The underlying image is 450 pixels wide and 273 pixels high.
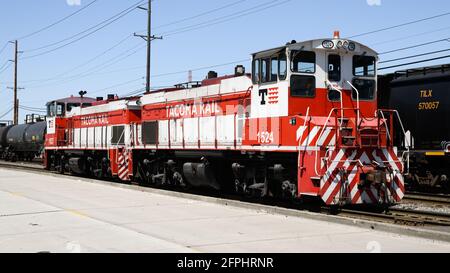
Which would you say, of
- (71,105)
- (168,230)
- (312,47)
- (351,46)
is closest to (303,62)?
(312,47)

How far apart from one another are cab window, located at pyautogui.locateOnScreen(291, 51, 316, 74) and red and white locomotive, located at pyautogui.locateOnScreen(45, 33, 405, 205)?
0.08 feet

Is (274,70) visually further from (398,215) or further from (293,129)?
(398,215)

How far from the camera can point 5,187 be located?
61.2ft

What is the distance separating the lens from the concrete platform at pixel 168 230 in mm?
8156

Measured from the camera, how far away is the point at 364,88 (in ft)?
44.3

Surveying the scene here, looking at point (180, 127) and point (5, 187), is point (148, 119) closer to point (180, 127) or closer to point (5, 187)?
point (180, 127)

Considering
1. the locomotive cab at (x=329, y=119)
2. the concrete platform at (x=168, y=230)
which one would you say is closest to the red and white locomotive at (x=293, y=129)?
the locomotive cab at (x=329, y=119)

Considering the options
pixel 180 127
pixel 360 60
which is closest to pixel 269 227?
pixel 360 60

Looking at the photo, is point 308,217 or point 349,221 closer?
point 349,221

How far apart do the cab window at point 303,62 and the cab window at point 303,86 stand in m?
0.17

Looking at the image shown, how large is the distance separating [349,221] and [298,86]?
12.7 ft

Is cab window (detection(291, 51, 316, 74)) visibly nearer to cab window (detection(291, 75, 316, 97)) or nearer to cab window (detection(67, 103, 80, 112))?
cab window (detection(291, 75, 316, 97))

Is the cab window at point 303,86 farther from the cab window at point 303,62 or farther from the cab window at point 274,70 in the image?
the cab window at point 274,70

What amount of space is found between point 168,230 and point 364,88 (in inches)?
261
